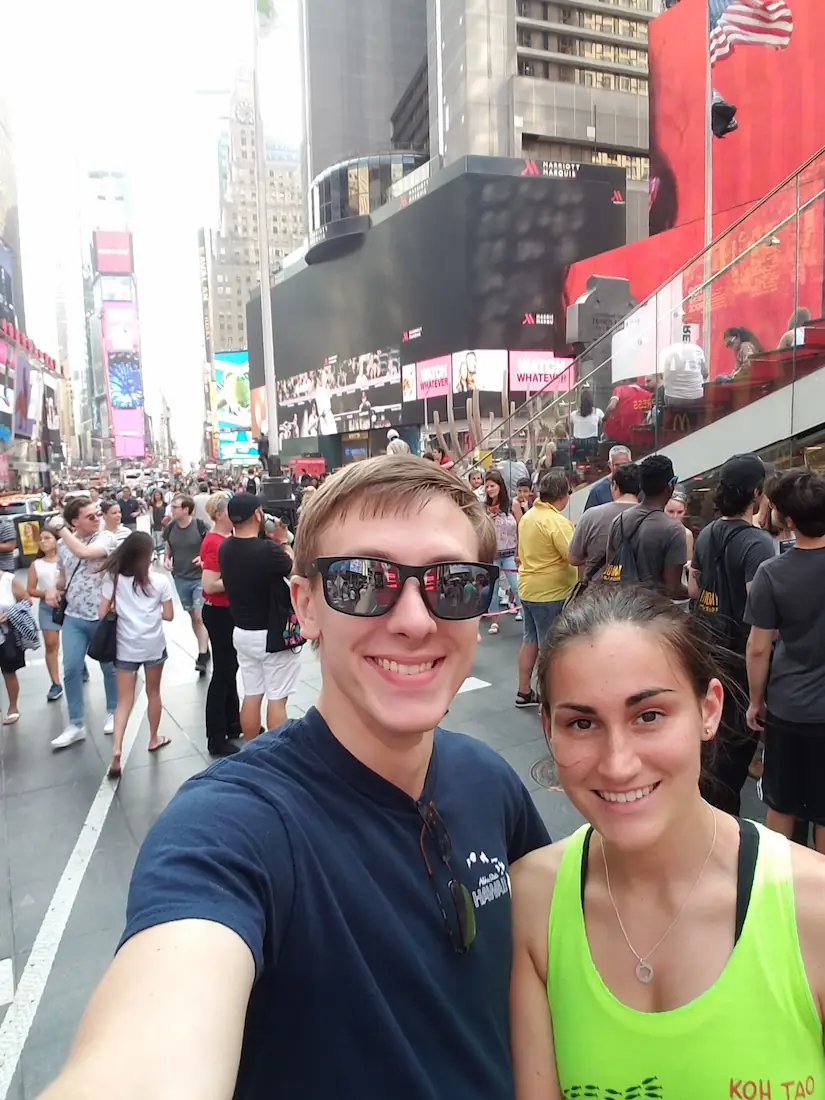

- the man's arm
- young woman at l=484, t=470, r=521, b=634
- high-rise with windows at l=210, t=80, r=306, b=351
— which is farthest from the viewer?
high-rise with windows at l=210, t=80, r=306, b=351

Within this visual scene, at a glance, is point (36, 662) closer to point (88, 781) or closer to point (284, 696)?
point (88, 781)

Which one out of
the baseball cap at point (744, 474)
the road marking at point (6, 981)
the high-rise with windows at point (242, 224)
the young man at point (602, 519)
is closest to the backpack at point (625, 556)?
the young man at point (602, 519)

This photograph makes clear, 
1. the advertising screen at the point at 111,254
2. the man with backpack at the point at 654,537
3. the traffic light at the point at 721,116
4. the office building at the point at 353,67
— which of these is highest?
the advertising screen at the point at 111,254

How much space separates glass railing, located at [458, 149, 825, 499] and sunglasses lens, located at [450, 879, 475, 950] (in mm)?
6965

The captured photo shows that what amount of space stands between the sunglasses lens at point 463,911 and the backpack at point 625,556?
3533 mm

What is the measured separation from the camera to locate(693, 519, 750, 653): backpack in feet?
12.0

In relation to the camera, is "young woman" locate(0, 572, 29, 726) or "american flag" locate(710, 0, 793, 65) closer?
"young woman" locate(0, 572, 29, 726)

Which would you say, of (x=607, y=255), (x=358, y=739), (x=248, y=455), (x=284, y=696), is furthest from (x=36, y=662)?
(x=248, y=455)

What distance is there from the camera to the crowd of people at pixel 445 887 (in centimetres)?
95

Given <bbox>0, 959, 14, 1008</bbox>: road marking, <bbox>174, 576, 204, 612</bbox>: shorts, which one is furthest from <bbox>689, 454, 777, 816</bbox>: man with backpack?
<bbox>174, 576, 204, 612</bbox>: shorts

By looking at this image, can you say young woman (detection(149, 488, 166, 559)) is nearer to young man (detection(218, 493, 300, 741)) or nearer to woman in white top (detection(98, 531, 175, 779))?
woman in white top (detection(98, 531, 175, 779))

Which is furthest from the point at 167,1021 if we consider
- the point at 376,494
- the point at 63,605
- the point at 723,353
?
the point at 723,353

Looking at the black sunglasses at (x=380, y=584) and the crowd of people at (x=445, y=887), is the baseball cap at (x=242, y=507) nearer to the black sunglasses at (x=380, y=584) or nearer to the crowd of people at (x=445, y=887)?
the crowd of people at (x=445, y=887)

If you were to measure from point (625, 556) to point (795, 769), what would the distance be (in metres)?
1.77
